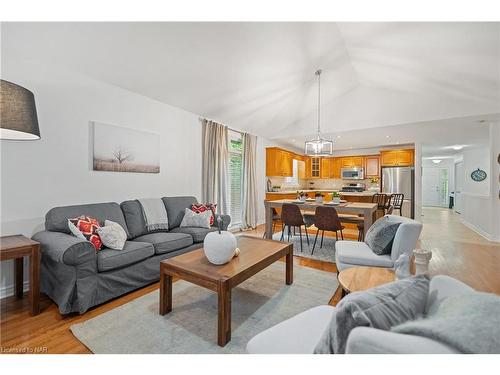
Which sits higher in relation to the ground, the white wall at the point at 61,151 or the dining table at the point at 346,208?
the white wall at the point at 61,151

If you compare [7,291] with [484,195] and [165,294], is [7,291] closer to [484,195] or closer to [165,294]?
[165,294]

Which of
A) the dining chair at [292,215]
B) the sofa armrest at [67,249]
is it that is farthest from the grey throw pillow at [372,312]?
the dining chair at [292,215]

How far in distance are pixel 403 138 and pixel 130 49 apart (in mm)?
6294

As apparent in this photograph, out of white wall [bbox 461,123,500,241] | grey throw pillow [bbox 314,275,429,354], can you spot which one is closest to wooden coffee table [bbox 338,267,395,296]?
grey throw pillow [bbox 314,275,429,354]

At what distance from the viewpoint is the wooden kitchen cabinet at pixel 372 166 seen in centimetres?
745

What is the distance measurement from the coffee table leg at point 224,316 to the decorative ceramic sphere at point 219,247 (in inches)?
13.3

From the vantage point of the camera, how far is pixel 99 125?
309 centimetres

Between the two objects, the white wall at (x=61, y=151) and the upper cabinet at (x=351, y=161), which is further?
the upper cabinet at (x=351, y=161)

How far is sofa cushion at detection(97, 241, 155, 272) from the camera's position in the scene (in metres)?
2.22

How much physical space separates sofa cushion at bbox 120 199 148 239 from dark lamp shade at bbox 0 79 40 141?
1.36 m

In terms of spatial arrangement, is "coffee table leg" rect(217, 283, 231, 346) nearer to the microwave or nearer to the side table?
the side table

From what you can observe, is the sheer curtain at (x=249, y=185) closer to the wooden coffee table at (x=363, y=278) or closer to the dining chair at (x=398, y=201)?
the dining chair at (x=398, y=201)

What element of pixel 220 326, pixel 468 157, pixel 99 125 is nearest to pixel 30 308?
pixel 220 326
